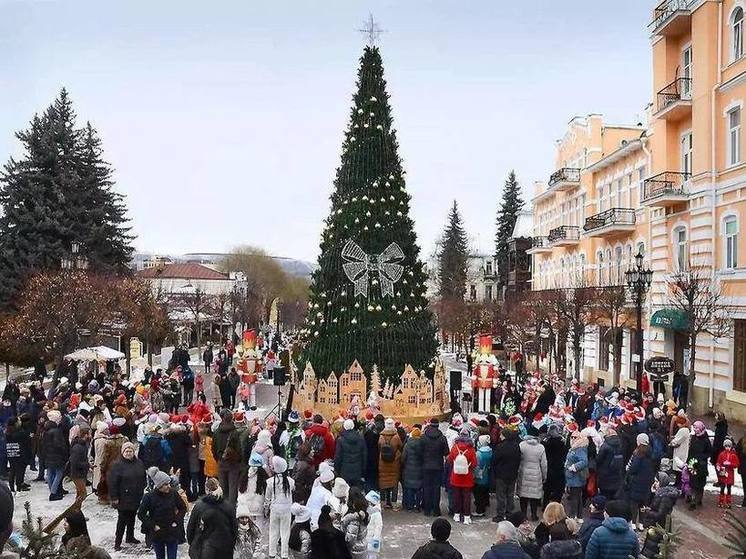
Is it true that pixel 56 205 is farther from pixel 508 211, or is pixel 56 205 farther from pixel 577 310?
pixel 508 211

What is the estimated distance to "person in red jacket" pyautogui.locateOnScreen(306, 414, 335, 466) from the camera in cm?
1159

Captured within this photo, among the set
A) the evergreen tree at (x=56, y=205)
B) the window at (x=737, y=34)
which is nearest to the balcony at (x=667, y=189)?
the window at (x=737, y=34)

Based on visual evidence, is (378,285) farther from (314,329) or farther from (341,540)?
(341,540)

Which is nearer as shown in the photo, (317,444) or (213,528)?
(213,528)

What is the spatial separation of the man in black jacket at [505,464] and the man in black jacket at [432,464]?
88 cm

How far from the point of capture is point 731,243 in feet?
72.7

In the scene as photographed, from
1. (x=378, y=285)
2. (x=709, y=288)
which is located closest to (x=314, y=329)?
(x=378, y=285)

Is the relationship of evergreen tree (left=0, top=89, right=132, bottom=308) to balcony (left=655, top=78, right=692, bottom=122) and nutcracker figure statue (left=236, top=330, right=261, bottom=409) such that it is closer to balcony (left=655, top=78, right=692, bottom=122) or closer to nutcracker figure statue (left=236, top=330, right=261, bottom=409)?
nutcracker figure statue (left=236, top=330, right=261, bottom=409)

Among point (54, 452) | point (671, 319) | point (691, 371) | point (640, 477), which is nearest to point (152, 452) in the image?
point (54, 452)

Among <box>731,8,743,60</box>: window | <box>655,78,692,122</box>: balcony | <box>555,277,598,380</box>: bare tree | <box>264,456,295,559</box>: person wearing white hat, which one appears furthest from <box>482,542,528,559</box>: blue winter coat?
<box>555,277,598,380</box>: bare tree

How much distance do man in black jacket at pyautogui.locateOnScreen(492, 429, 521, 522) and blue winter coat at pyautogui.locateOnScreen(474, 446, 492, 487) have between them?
0.16m

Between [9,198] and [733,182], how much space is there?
111 feet

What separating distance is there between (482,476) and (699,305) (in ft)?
42.7

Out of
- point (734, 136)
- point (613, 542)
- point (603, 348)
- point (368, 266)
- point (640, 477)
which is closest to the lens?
point (613, 542)
